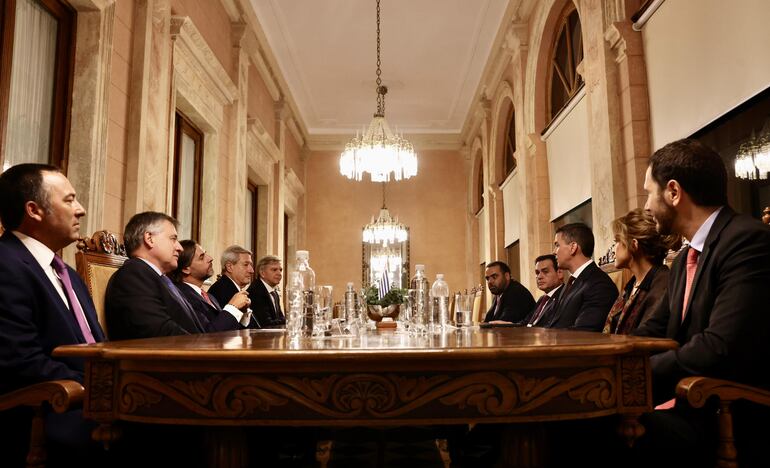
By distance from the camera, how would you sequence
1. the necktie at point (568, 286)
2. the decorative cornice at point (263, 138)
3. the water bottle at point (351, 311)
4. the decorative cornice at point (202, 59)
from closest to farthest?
the water bottle at point (351, 311) → the necktie at point (568, 286) → the decorative cornice at point (202, 59) → the decorative cornice at point (263, 138)

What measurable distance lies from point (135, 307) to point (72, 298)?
0.42m

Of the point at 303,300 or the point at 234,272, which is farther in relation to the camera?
the point at 234,272

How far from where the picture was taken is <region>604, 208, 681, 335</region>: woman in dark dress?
233 cm

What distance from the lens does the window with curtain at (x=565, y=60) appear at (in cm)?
609

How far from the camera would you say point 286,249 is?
38.5 ft

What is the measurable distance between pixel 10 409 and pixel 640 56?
457 cm

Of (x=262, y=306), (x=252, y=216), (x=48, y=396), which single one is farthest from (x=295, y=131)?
(x=48, y=396)

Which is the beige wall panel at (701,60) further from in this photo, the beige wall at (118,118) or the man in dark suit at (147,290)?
the beige wall at (118,118)

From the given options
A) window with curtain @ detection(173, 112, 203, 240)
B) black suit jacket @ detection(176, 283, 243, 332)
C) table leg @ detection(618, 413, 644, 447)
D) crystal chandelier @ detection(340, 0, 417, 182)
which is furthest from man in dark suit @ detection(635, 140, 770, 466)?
crystal chandelier @ detection(340, 0, 417, 182)

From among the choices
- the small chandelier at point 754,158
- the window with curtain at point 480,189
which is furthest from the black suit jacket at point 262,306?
the window with curtain at point 480,189

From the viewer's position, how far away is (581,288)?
341 cm

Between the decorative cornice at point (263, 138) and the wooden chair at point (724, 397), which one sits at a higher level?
the decorative cornice at point (263, 138)

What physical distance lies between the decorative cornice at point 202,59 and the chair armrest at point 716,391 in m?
4.88

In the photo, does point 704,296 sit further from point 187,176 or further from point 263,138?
point 263,138
